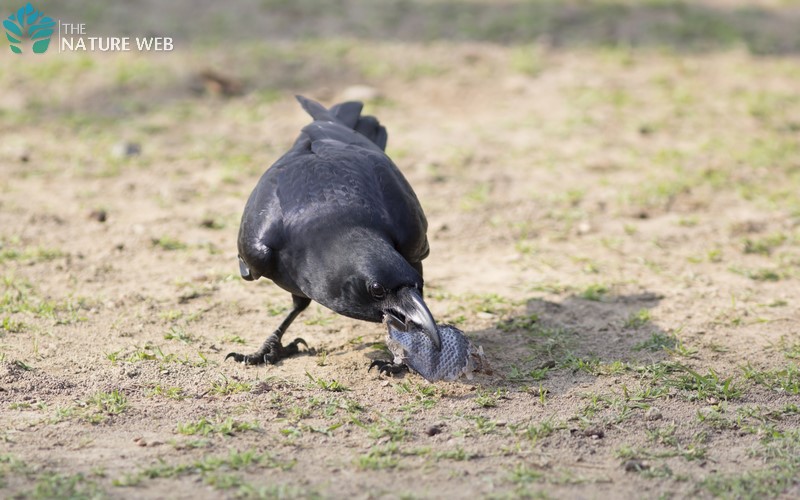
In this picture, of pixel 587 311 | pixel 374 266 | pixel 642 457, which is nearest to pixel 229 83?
pixel 587 311

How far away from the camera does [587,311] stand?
19.5 ft

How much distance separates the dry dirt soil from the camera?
427cm

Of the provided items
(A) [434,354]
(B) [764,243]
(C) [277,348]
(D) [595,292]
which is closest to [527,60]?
(B) [764,243]

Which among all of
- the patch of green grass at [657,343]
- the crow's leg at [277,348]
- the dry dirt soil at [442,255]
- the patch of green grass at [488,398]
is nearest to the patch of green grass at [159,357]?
the dry dirt soil at [442,255]

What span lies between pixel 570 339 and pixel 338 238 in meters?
1.60

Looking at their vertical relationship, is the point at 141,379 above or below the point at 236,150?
below

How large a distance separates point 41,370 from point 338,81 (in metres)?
5.40

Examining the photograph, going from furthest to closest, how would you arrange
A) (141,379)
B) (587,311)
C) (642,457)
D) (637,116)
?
(637,116), (587,311), (141,379), (642,457)

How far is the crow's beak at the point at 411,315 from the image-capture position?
173 inches

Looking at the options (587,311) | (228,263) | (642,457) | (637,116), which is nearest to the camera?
(642,457)

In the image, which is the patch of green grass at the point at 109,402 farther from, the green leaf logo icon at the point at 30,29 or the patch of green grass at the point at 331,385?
the green leaf logo icon at the point at 30,29

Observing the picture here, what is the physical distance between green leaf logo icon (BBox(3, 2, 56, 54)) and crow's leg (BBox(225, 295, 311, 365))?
19.7 feet

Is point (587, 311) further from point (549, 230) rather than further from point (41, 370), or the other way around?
point (41, 370)

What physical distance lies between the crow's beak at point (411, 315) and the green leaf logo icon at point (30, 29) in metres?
7.09
